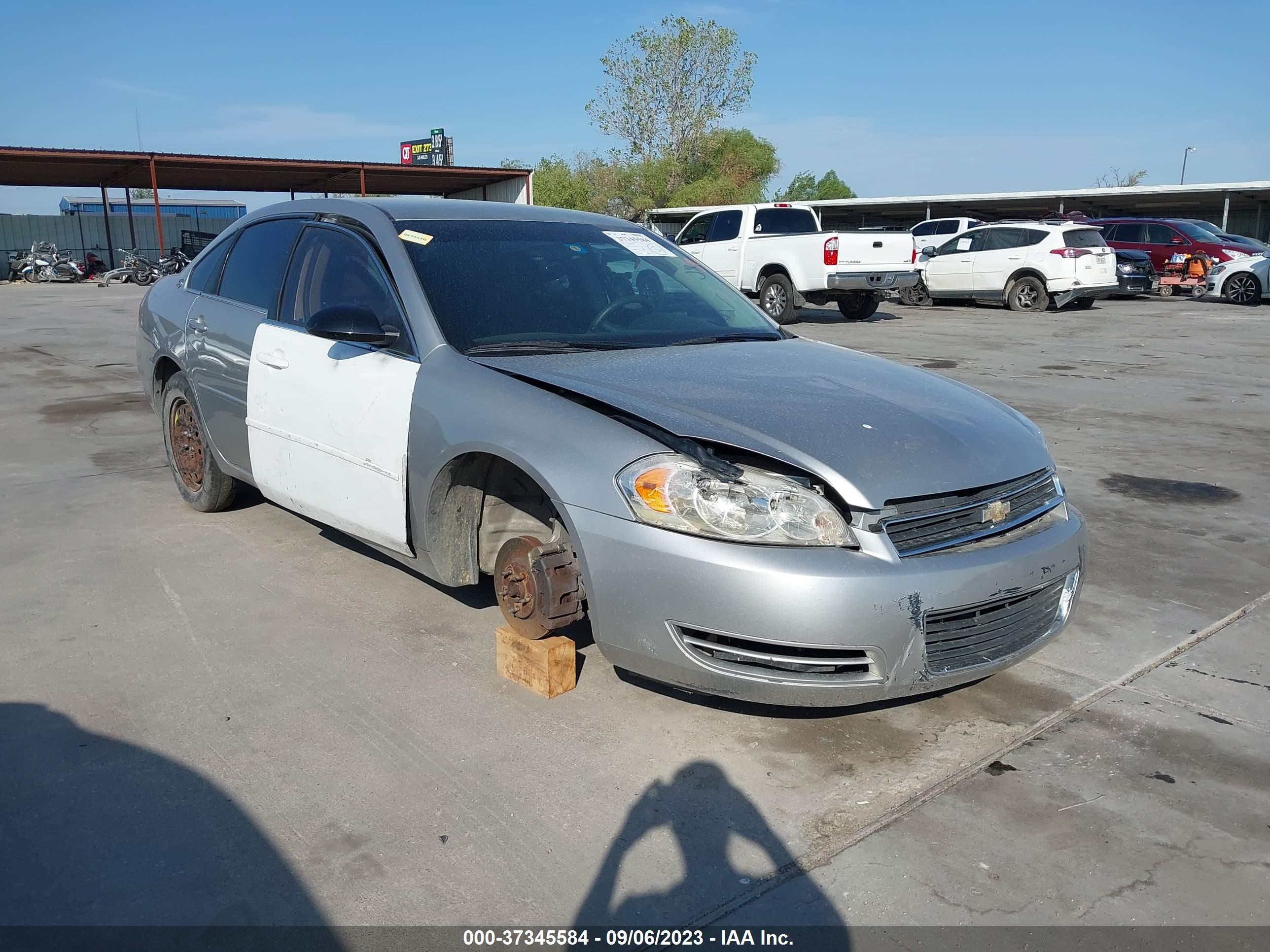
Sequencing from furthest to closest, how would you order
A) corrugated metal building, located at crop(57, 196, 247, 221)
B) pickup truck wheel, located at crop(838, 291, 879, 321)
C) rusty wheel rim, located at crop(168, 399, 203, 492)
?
corrugated metal building, located at crop(57, 196, 247, 221) → pickup truck wheel, located at crop(838, 291, 879, 321) → rusty wheel rim, located at crop(168, 399, 203, 492)

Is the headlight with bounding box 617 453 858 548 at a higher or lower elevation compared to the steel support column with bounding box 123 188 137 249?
lower

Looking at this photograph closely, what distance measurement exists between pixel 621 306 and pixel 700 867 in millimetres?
2350

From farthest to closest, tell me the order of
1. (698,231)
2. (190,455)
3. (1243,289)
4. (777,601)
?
(1243,289) < (698,231) < (190,455) < (777,601)

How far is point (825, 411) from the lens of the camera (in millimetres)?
3303

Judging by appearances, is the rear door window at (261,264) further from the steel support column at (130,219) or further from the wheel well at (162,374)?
the steel support column at (130,219)

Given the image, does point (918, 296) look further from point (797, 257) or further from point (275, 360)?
point (275, 360)

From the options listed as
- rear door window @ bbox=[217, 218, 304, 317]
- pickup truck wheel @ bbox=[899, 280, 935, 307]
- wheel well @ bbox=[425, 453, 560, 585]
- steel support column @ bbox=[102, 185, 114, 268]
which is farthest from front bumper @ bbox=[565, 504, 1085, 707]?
steel support column @ bbox=[102, 185, 114, 268]

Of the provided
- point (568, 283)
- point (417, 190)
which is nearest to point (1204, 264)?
point (568, 283)

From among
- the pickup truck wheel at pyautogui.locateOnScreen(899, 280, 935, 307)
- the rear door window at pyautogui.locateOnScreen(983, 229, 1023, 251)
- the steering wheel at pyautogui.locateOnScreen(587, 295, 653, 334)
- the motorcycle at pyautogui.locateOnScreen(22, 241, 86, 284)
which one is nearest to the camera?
the steering wheel at pyautogui.locateOnScreen(587, 295, 653, 334)

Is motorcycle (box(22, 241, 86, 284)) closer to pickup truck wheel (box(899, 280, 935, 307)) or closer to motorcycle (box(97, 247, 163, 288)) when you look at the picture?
motorcycle (box(97, 247, 163, 288))

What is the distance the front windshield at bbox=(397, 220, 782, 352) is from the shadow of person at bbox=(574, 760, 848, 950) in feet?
5.49

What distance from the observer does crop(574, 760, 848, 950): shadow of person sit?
7.92ft

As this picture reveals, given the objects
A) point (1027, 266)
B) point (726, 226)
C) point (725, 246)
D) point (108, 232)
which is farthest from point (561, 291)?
point (108, 232)

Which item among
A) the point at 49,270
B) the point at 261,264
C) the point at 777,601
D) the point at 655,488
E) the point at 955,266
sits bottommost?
the point at 777,601
